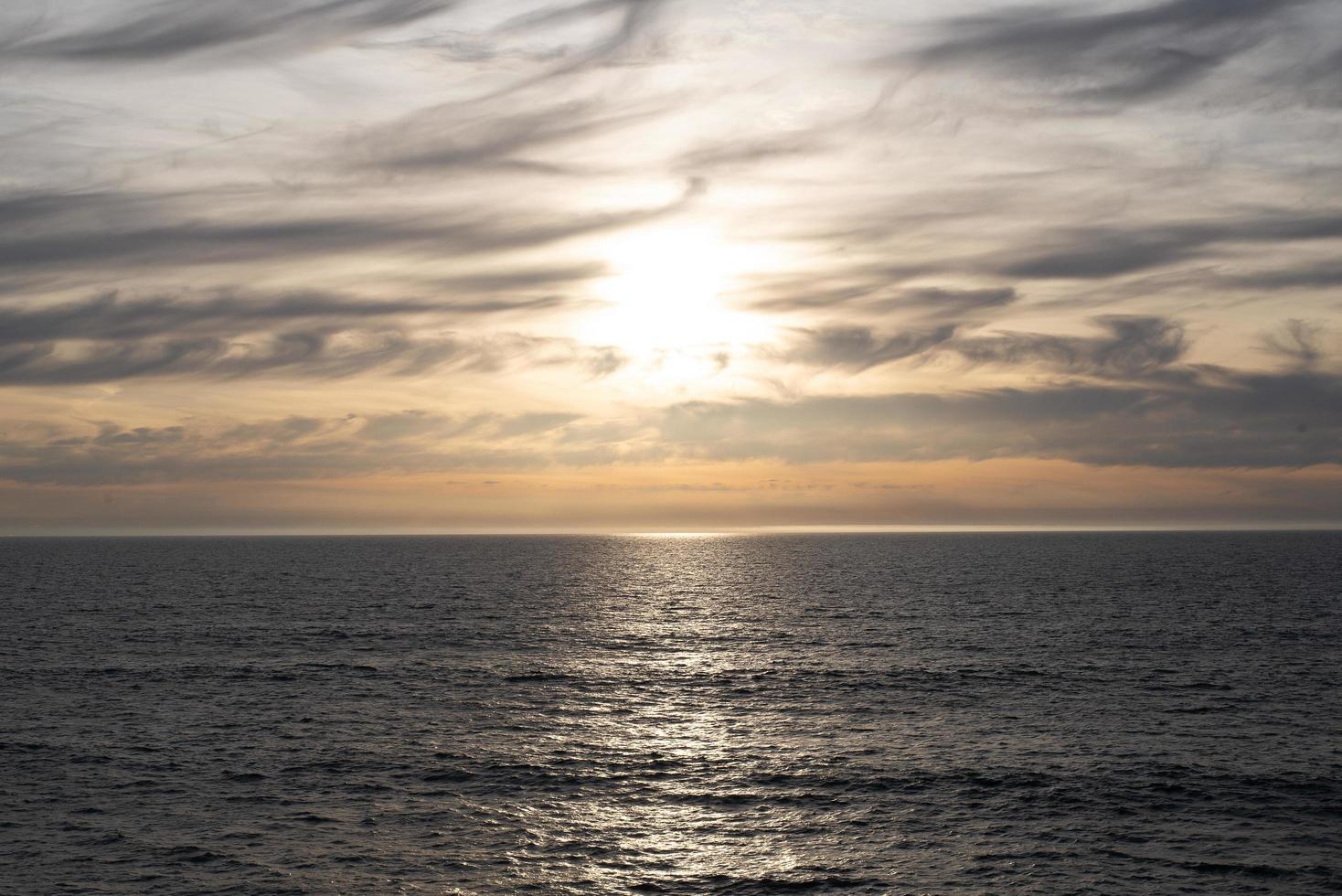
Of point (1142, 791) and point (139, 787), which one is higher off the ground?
point (139, 787)

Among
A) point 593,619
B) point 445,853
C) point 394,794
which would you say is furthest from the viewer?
point 593,619

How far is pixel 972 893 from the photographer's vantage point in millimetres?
37719

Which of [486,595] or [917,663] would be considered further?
[486,595]

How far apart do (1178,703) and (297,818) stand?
57614 mm

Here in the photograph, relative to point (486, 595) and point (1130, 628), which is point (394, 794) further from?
point (486, 595)

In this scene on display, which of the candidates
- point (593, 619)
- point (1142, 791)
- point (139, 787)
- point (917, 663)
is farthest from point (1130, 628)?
point (139, 787)

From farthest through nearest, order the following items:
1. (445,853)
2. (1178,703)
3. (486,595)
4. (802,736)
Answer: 1. (486,595)
2. (1178,703)
3. (802,736)
4. (445,853)

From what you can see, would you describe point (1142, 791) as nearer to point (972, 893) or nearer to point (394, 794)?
point (972, 893)

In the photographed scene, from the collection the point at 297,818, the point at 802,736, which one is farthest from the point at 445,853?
the point at 802,736

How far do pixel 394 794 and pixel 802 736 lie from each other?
24.3 meters

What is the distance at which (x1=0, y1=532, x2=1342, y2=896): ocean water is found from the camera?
40438 millimetres

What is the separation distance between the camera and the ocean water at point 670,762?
133 ft

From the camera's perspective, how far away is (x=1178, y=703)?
232 feet

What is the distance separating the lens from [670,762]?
55812 mm
